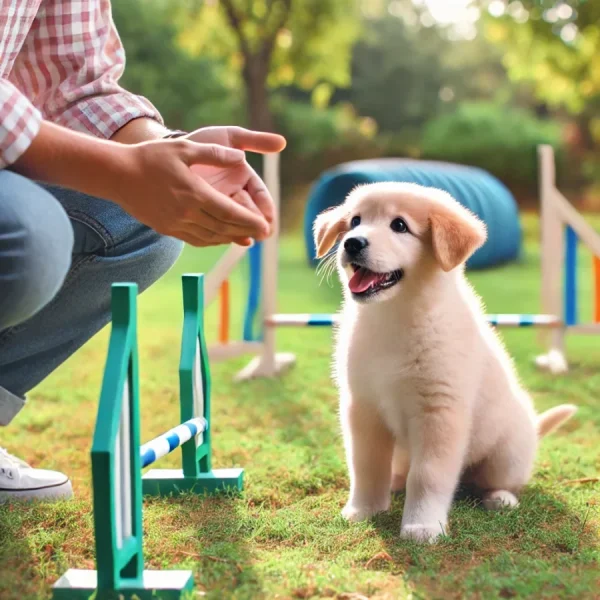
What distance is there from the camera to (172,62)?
1928 cm

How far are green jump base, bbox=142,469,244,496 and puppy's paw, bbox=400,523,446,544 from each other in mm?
517

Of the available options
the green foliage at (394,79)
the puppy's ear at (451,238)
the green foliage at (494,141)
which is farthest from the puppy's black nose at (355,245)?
the green foliage at (394,79)

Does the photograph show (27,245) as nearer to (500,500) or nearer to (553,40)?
(500,500)

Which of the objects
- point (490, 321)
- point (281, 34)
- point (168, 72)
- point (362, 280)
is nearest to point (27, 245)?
point (362, 280)

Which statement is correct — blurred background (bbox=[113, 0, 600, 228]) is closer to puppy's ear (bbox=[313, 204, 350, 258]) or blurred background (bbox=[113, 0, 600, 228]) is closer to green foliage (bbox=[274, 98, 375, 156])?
green foliage (bbox=[274, 98, 375, 156])

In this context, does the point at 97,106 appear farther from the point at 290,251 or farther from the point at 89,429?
the point at 290,251

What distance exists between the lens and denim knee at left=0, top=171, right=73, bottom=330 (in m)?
1.43

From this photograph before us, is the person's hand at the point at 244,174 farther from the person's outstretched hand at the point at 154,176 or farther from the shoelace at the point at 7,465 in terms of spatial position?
the shoelace at the point at 7,465

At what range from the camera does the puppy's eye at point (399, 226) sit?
1934 millimetres

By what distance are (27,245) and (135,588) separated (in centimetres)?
61

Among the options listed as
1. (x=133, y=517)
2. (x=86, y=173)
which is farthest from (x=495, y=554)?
(x=86, y=173)

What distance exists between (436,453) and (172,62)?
1865cm

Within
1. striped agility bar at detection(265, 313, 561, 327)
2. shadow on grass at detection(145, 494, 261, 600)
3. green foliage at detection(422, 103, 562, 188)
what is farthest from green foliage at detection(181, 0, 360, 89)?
shadow on grass at detection(145, 494, 261, 600)

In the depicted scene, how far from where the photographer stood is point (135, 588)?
1.41m
